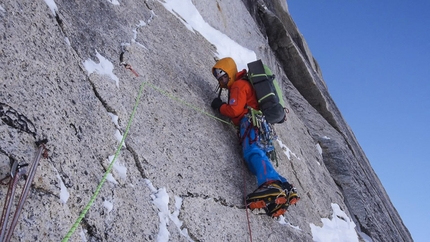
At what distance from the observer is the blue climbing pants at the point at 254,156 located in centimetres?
513

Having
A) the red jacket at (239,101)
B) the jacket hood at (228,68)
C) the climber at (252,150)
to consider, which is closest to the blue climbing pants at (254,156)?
the climber at (252,150)

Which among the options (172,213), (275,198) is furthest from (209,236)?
(275,198)

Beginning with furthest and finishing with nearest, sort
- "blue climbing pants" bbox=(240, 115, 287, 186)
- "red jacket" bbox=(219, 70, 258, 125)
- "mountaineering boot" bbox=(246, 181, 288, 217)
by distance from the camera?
1. "red jacket" bbox=(219, 70, 258, 125)
2. "blue climbing pants" bbox=(240, 115, 287, 186)
3. "mountaineering boot" bbox=(246, 181, 288, 217)

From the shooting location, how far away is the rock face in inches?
116

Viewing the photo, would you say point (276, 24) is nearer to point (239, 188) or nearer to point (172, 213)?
point (239, 188)

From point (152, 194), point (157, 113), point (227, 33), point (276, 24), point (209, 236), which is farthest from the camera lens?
point (276, 24)

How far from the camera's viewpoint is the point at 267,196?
4.81 meters

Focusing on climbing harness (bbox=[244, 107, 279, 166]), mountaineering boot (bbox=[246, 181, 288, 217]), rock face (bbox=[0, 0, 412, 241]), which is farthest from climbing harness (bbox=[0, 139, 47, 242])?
climbing harness (bbox=[244, 107, 279, 166])

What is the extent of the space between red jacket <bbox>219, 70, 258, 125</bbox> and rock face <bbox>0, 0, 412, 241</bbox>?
0.23m

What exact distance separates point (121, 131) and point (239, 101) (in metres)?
2.26

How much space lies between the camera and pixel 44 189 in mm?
2773

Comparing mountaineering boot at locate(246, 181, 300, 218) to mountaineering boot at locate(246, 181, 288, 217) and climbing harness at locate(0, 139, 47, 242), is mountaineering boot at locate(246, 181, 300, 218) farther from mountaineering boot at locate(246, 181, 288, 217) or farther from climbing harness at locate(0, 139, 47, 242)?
climbing harness at locate(0, 139, 47, 242)

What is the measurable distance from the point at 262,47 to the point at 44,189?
966cm

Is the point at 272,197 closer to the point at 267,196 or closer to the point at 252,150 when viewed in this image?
the point at 267,196
